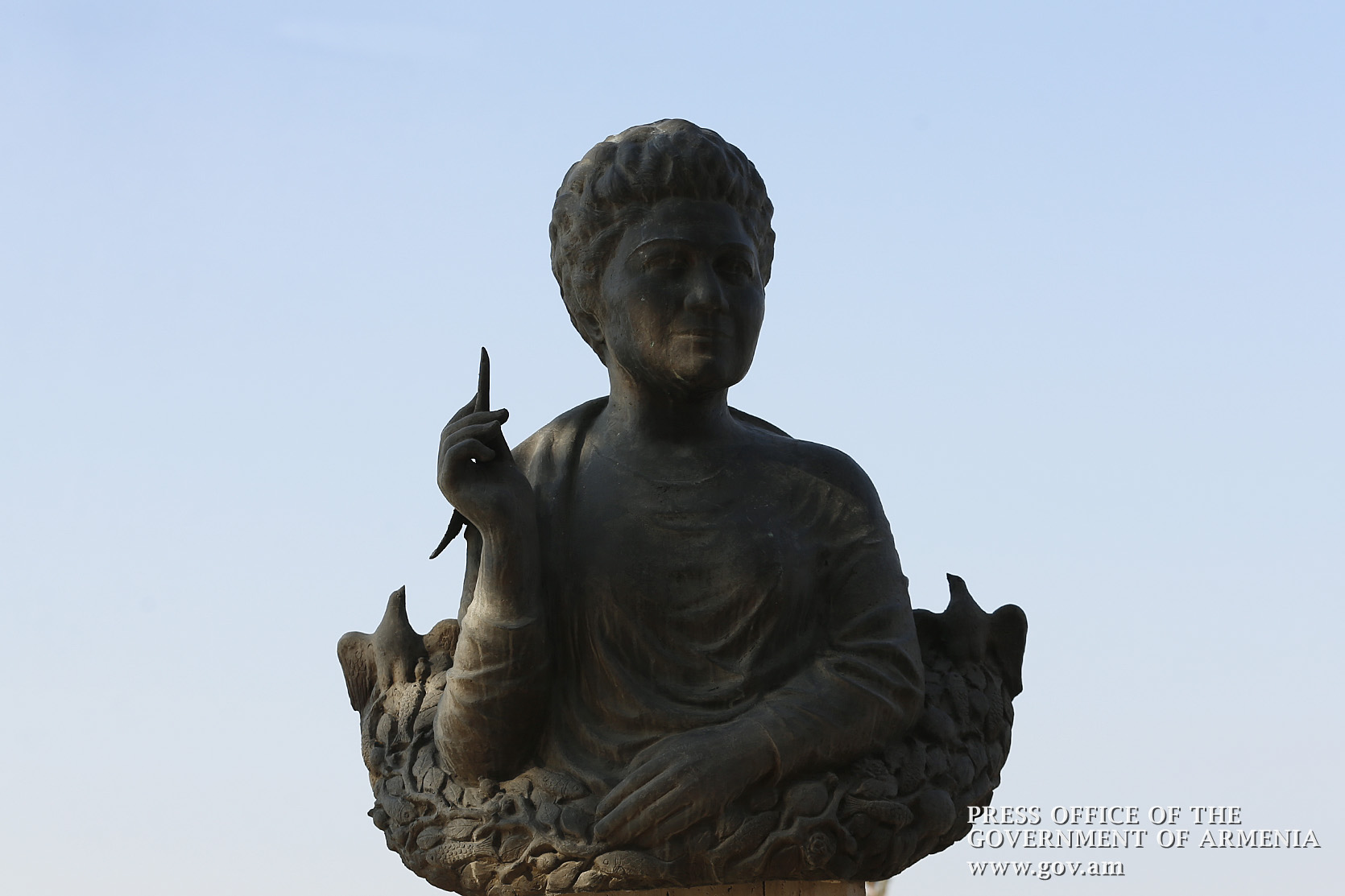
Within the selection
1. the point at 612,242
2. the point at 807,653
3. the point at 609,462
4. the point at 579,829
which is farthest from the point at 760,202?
the point at 579,829

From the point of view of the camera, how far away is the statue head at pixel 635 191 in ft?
21.5

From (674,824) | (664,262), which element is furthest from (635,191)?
(674,824)

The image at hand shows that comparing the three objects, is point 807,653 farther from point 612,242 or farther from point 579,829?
point 612,242

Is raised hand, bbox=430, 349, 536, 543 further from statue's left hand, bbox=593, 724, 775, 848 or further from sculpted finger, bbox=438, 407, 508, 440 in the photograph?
statue's left hand, bbox=593, 724, 775, 848

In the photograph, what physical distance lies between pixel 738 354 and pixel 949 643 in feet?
4.49

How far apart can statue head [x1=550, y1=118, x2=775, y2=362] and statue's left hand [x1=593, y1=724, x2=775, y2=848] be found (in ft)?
5.22

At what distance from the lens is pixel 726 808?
244 inches

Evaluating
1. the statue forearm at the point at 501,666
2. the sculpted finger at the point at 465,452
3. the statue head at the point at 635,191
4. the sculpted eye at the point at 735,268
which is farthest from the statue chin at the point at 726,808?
the sculpted eye at the point at 735,268

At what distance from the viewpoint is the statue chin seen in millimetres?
6164

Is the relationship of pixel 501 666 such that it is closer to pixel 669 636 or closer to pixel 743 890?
pixel 669 636

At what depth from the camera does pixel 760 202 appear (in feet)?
22.3

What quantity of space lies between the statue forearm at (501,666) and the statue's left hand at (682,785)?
0.41 meters

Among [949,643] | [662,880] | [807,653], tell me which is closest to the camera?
[662,880]

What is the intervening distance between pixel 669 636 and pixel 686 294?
1.15m
